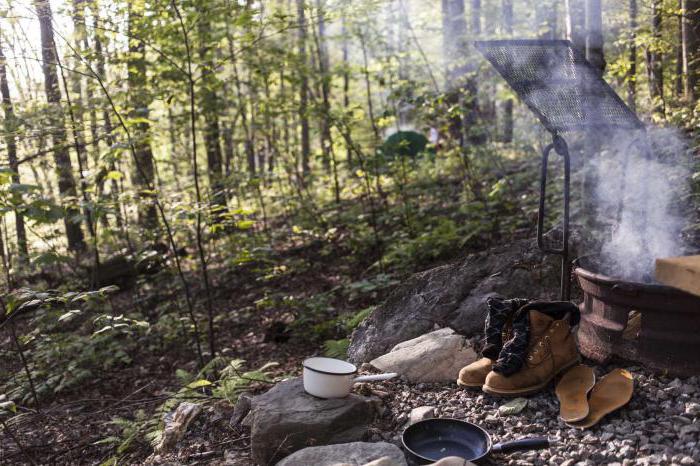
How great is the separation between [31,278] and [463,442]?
8.05m

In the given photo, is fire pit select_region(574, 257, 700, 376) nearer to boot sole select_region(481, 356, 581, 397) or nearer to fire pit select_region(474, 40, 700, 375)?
fire pit select_region(474, 40, 700, 375)

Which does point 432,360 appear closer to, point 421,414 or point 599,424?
point 421,414

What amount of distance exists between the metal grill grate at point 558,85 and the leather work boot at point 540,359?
120 cm

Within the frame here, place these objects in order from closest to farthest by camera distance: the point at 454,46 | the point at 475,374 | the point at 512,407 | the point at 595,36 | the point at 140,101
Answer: the point at 512,407, the point at 475,374, the point at 595,36, the point at 140,101, the point at 454,46

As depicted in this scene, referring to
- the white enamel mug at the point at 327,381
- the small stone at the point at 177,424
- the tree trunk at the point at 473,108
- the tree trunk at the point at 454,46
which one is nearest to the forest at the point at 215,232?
the small stone at the point at 177,424

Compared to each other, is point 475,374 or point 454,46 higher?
point 454,46

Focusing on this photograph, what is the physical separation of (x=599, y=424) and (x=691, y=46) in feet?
22.5

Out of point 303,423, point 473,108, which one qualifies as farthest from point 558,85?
point 473,108

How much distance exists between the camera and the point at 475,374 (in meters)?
3.40

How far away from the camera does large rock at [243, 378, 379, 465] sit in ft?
9.87

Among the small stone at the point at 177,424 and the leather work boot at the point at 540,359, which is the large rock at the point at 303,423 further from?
the leather work boot at the point at 540,359

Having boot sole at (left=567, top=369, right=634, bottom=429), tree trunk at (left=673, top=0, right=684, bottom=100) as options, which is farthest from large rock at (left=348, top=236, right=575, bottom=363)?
tree trunk at (left=673, top=0, right=684, bottom=100)

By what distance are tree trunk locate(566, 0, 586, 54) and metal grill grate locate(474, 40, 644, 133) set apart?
2.34 m

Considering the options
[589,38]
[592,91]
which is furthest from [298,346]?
[589,38]
